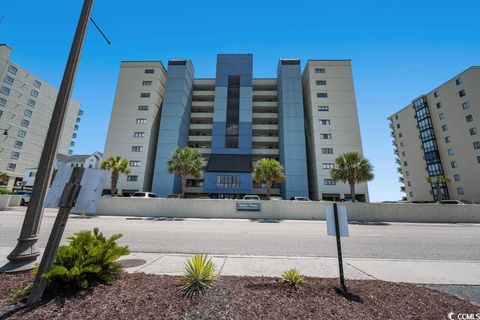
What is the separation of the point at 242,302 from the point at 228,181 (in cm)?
3310

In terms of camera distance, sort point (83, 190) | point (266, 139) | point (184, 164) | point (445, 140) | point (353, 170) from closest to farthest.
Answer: point (83, 190) → point (353, 170) → point (184, 164) → point (266, 139) → point (445, 140)

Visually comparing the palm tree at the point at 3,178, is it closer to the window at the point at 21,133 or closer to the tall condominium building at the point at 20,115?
the tall condominium building at the point at 20,115

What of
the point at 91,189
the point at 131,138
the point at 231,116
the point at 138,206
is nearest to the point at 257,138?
the point at 231,116

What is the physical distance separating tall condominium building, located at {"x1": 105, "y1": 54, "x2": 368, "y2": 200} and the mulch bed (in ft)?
105

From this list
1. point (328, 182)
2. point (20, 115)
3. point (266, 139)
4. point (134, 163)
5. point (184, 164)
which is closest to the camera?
point (184, 164)

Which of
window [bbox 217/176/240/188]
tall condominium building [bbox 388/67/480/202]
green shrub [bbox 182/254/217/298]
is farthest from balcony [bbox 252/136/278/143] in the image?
green shrub [bbox 182/254/217/298]

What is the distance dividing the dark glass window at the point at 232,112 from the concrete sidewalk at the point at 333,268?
1465 inches

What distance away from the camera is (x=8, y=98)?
1895 inches

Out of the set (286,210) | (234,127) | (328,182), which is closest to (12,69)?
(234,127)

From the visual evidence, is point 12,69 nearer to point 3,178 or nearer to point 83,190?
point 3,178

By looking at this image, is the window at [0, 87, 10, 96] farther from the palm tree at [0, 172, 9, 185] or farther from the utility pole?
the utility pole

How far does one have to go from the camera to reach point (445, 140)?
154 ft

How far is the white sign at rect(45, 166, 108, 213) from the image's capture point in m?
3.30

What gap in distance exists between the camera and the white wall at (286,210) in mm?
19359
